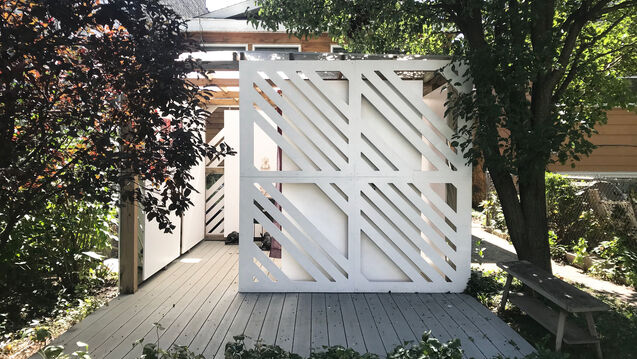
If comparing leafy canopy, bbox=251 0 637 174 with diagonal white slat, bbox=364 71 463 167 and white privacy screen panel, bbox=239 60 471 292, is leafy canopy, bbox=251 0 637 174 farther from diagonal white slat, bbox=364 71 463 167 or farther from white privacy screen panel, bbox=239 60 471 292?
white privacy screen panel, bbox=239 60 471 292

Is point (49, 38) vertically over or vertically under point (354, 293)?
over

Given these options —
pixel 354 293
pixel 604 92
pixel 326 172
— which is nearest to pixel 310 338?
pixel 354 293

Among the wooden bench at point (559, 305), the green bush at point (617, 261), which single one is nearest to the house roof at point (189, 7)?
the wooden bench at point (559, 305)

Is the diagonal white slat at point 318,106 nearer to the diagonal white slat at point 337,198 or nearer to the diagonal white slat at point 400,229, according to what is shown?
the diagonal white slat at point 337,198

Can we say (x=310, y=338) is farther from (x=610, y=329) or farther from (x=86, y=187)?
(x=610, y=329)

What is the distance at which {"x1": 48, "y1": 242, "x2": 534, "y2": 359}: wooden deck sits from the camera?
3.45m

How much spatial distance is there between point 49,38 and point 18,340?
2.82 meters

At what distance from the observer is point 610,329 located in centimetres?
378

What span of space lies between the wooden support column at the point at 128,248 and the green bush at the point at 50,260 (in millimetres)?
319

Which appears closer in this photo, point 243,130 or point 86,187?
point 86,187

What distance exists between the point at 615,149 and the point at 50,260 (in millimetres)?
12535

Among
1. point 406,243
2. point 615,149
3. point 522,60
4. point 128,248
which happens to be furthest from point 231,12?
point 615,149

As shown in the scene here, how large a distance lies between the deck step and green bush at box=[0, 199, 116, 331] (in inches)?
174

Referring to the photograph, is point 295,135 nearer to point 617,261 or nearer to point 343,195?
point 343,195
